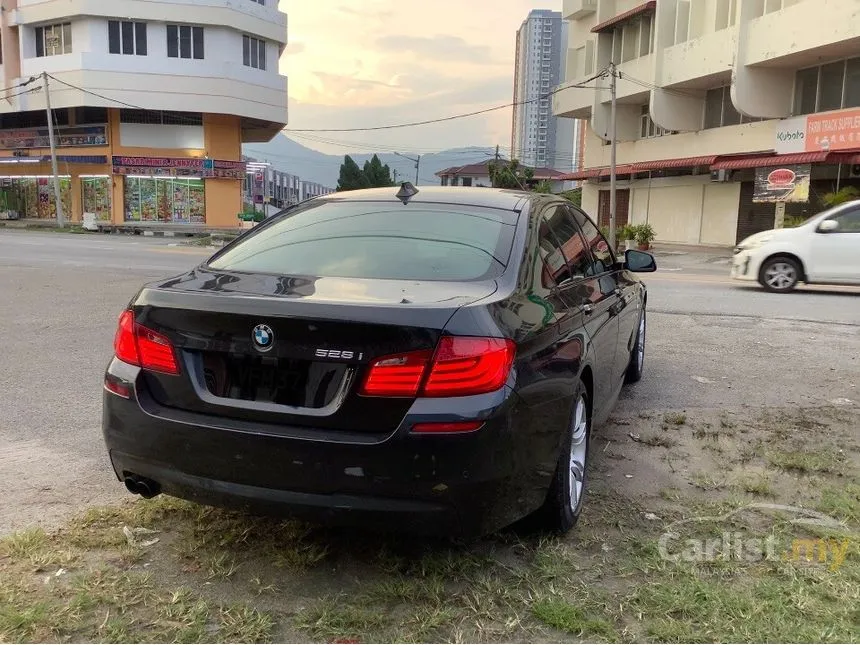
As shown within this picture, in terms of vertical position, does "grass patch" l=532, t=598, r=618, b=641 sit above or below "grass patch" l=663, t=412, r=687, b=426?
below

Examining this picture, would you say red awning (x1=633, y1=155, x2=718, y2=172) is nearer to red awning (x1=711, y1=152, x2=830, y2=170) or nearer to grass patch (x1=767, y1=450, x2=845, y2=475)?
red awning (x1=711, y1=152, x2=830, y2=170)

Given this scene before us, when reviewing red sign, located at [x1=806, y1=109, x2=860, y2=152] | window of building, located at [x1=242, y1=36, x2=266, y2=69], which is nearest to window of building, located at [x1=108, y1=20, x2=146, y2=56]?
window of building, located at [x1=242, y1=36, x2=266, y2=69]

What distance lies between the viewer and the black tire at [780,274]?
13055 mm

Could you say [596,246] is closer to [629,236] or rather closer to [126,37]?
[629,236]

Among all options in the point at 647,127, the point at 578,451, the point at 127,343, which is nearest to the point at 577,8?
the point at 647,127

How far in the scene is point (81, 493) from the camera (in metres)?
3.81

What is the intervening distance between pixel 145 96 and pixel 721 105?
27564 millimetres

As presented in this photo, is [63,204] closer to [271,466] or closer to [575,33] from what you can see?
[575,33]

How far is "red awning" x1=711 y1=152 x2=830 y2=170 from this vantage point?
24.5 metres

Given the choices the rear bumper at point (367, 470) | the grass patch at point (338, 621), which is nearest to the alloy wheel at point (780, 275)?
the rear bumper at point (367, 470)

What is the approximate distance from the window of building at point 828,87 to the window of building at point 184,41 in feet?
94.1

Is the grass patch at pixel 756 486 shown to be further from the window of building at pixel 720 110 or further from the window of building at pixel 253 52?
the window of building at pixel 253 52

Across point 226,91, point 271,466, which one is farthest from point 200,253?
point 226,91

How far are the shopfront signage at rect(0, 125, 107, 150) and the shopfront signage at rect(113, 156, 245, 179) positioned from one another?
5.86 feet
